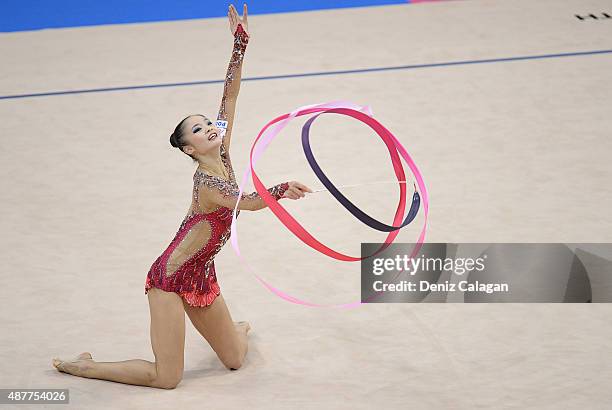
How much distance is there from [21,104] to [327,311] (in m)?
3.43

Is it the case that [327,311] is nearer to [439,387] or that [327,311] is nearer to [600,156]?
[439,387]

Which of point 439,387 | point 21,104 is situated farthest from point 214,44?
point 439,387

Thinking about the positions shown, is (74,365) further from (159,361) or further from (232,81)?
(232,81)

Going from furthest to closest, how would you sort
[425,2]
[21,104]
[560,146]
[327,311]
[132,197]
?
[425,2], [21,104], [560,146], [132,197], [327,311]

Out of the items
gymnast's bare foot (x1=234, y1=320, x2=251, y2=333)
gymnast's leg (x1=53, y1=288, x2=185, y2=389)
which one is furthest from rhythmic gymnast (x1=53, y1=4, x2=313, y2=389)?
gymnast's bare foot (x1=234, y1=320, x2=251, y2=333)

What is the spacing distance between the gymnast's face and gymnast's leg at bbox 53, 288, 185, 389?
548 millimetres

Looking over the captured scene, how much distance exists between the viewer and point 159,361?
3445 millimetres

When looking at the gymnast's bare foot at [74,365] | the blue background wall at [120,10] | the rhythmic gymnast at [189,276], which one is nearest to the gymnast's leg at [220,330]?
the rhythmic gymnast at [189,276]

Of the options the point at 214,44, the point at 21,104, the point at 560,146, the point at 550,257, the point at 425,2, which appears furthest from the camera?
the point at 425,2

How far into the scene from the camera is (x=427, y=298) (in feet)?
13.5

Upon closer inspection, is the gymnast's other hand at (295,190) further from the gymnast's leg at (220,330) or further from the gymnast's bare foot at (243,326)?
the gymnast's bare foot at (243,326)

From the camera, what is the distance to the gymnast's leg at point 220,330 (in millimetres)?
3528

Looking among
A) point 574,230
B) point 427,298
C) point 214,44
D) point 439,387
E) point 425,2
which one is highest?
point 425,2

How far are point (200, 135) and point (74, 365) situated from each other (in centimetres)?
102
